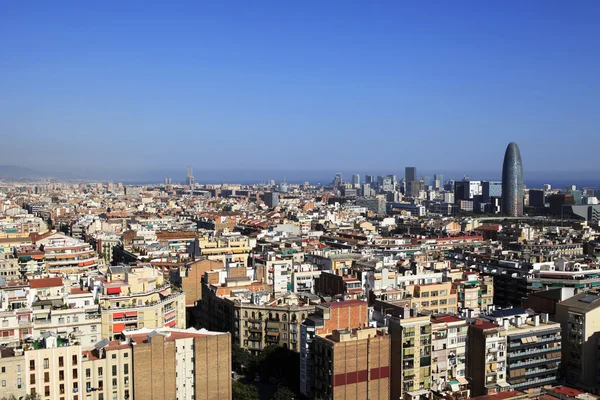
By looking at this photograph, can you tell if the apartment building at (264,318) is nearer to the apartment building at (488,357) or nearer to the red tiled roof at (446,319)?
the red tiled roof at (446,319)

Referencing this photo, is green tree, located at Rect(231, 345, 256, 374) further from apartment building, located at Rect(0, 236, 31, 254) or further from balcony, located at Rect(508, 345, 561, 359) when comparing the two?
apartment building, located at Rect(0, 236, 31, 254)

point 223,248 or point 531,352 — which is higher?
point 223,248

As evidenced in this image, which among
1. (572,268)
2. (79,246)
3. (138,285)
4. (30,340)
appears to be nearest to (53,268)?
(79,246)

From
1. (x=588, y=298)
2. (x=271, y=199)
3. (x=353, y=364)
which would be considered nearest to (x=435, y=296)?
(x=588, y=298)

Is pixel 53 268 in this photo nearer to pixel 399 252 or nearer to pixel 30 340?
pixel 30 340

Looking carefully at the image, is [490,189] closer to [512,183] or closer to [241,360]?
[512,183]

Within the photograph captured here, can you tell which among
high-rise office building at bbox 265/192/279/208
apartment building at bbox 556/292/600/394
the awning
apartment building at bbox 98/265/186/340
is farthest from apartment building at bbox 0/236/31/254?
high-rise office building at bbox 265/192/279/208
